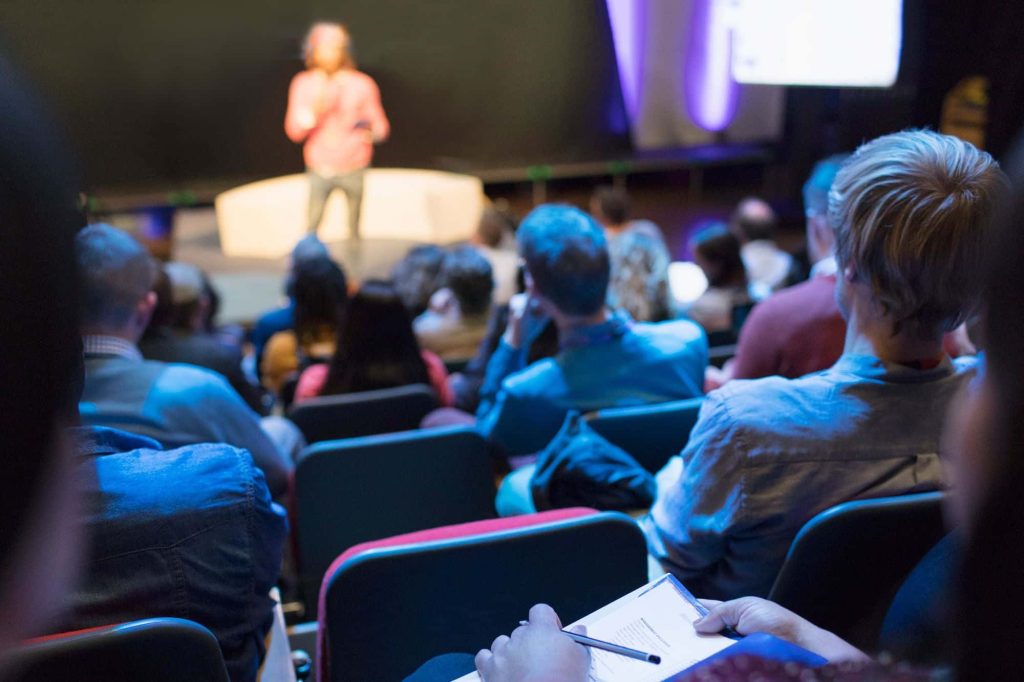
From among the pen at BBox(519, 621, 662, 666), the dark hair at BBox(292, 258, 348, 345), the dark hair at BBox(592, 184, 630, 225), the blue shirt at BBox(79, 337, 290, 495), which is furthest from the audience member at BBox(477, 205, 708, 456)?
the dark hair at BBox(592, 184, 630, 225)

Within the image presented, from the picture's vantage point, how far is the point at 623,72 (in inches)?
304

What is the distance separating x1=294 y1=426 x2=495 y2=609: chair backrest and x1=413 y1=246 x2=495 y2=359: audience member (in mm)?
1150

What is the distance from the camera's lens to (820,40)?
3.91 metres

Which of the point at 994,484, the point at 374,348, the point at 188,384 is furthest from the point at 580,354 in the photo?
the point at 994,484

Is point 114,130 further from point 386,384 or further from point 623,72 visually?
point 386,384

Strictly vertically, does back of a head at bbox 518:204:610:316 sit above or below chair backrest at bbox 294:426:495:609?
above

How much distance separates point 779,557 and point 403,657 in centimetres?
58

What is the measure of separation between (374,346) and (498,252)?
2.35m

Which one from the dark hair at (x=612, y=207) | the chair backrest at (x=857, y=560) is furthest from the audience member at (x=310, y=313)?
the dark hair at (x=612, y=207)

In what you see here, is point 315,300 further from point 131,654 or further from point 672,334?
point 131,654

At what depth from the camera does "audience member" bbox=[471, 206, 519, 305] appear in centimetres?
450

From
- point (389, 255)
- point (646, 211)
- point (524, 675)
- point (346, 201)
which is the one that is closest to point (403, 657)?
point (524, 675)

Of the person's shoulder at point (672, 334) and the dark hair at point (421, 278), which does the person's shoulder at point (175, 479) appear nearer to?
the person's shoulder at point (672, 334)

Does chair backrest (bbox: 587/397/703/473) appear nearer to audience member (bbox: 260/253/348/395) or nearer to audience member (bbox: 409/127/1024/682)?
audience member (bbox: 409/127/1024/682)
